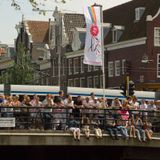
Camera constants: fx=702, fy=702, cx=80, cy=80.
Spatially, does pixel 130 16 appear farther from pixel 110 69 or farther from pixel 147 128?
pixel 147 128

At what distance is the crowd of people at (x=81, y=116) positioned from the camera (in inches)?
997

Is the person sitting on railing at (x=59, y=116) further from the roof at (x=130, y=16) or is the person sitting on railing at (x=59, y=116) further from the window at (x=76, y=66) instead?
the window at (x=76, y=66)

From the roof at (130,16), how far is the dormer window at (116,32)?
614 millimetres

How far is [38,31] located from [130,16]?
23.2m

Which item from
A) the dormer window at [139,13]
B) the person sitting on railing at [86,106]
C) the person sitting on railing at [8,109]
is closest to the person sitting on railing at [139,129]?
the person sitting on railing at [86,106]

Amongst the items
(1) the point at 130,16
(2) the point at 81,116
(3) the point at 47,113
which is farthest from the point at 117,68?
(3) the point at 47,113

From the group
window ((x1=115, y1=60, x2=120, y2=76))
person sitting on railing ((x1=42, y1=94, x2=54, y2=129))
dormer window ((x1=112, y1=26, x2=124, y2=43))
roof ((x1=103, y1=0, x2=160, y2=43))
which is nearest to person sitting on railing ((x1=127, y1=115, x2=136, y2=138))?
person sitting on railing ((x1=42, y1=94, x2=54, y2=129))

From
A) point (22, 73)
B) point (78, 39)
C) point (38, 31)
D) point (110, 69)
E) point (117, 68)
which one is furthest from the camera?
point (38, 31)

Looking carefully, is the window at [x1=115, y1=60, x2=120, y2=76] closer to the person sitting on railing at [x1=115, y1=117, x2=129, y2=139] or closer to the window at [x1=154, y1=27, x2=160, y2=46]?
the window at [x1=154, y1=27, x2=160, y2=46]

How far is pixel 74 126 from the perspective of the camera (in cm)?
2595

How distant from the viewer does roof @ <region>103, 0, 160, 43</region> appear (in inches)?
2719
